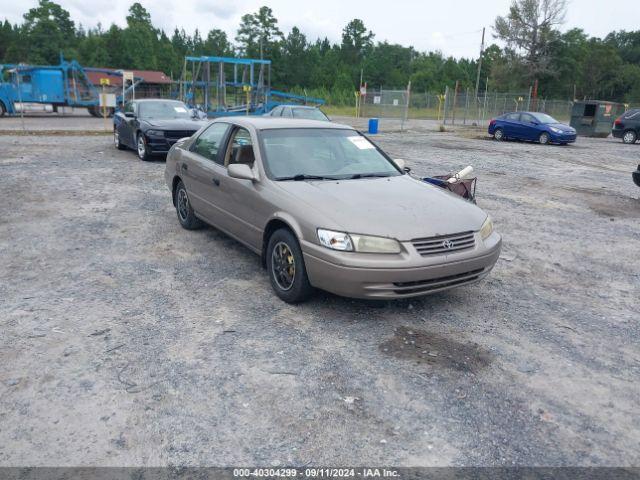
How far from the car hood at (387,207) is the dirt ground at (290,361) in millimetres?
790

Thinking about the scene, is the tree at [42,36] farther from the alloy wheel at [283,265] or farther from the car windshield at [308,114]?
the alloy wheel at [283,265]

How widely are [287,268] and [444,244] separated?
4.45ft

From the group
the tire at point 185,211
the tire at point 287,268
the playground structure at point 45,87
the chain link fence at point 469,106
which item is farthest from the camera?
the chain link fence at point 469,106

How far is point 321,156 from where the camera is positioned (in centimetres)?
539

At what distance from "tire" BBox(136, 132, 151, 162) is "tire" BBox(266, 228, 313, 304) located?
9024 mm

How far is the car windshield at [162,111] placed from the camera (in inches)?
531

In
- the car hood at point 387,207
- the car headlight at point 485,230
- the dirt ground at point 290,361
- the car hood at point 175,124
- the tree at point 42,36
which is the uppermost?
the tree at point 42,36

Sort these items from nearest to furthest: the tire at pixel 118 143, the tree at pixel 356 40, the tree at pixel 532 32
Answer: the tire at pixel 118 143
the tree at pixel 532 32
the tree at pixel 356 40

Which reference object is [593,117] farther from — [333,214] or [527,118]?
[333,214]

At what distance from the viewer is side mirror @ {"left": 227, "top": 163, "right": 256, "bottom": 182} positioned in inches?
197

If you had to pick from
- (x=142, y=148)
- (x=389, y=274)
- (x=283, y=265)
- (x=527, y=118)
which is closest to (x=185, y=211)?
A: (x=283, y=265)

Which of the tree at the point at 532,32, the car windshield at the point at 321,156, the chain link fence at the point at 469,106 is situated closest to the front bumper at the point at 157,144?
the car windshield at the point at 321,156

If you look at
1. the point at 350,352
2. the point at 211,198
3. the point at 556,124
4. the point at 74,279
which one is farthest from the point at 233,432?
the point at 556,124

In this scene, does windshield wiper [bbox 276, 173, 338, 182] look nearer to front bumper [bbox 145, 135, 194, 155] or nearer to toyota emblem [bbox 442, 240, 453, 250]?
toyota emblem [bbox 442, 240, 453, 250]
